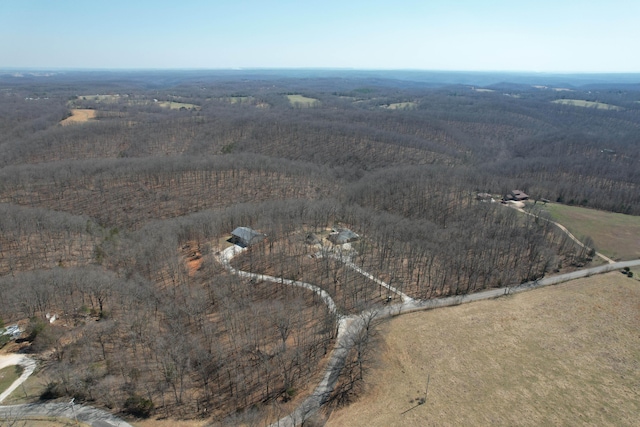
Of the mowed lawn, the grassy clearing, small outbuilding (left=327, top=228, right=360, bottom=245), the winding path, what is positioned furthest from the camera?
small outbuilding (left=327, top=228, right=360, bottom=245)

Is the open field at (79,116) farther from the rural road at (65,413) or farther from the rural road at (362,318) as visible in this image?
the rural road at (362,318)

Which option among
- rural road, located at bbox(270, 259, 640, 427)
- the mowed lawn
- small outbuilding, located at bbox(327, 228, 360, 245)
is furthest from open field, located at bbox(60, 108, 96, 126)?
the mowed lawn

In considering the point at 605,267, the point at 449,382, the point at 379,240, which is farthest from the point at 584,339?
the point at 379,240

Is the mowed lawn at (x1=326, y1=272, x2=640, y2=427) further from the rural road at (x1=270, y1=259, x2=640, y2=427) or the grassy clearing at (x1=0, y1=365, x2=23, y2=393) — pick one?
the grassy clearing at (x1=0, y1=365, x2=23, y2=393)

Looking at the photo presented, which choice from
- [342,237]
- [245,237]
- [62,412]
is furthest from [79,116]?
[62,412]

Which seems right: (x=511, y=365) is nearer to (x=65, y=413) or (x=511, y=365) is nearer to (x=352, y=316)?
(x=352, y=316)

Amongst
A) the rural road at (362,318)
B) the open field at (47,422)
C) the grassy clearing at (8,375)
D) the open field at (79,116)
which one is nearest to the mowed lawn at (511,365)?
the rural road at (362,318)
